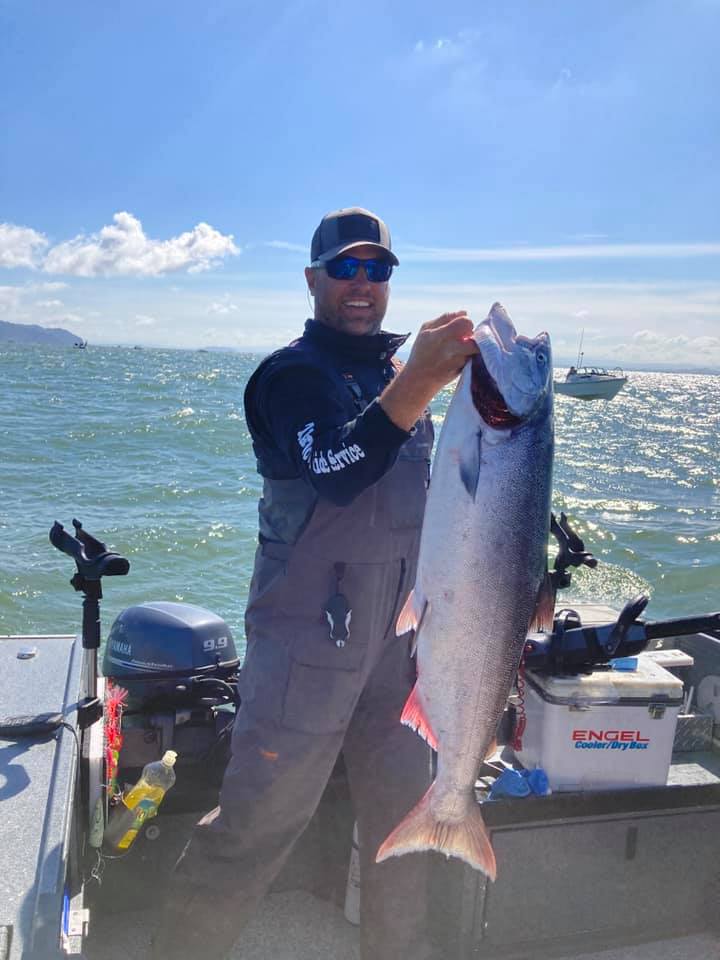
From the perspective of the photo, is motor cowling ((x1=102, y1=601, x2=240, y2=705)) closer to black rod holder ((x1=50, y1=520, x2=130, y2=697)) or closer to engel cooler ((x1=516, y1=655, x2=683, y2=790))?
black rod holder ((x1=50, y1=520, x2=130, y2=697))

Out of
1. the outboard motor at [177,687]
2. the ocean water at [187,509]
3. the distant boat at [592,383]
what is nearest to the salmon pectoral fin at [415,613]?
the outboard motor at [177,687]

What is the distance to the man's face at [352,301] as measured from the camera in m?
2.93

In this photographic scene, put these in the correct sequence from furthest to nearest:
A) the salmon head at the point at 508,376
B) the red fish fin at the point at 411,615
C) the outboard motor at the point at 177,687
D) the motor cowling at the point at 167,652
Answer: the motor cowling at the point at 167,652 → the outboard motor at the point at 177,687 → the red fish fin at the point at 411,615 → the salmon head at the point at 508,376

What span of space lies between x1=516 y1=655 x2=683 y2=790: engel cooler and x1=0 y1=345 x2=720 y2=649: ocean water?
660cm

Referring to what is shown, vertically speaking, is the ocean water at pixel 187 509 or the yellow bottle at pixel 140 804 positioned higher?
the yellow bottle at pixel 140 804

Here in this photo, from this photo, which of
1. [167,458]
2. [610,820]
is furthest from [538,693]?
[167,458]

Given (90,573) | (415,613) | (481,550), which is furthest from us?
(90,573)

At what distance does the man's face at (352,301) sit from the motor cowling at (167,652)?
1.85 metres

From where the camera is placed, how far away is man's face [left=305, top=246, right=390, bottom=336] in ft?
Answer: 9.60

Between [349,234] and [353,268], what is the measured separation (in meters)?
0.12

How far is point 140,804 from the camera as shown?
3.17m

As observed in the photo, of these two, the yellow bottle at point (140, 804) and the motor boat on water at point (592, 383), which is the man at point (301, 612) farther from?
the motor boat on water at point (592, 383)

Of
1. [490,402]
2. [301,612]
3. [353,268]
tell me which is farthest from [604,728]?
[353,268]

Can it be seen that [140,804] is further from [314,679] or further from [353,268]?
[353,268]
